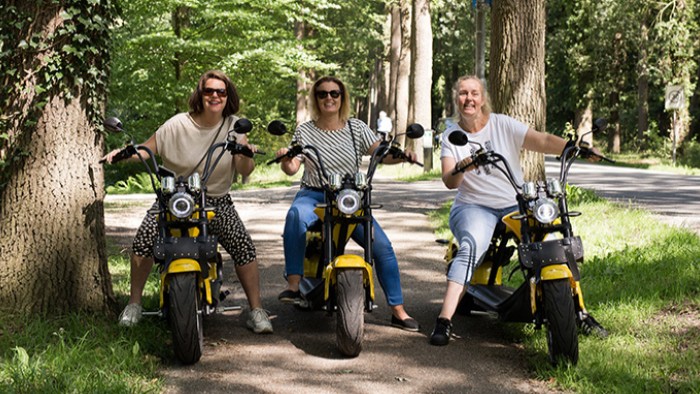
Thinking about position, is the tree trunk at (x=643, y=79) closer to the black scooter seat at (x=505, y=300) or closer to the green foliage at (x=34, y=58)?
the black scooter seat at (x=505, y=300)

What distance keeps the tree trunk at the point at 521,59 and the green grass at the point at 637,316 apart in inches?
79.2

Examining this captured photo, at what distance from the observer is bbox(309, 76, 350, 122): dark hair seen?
620 cm

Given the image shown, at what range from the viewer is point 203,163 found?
5754 millimetres

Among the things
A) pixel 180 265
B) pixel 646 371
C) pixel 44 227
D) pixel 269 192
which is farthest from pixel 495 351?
pixel 269 192

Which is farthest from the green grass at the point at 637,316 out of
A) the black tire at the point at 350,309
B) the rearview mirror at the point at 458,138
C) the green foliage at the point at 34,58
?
the green foliage at the point at 34,58

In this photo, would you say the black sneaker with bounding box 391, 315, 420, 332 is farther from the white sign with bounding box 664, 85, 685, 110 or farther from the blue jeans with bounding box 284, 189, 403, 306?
the white sign with bounding box 664, 85, 685, 110

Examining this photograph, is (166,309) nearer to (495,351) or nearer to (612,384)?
(495,351)

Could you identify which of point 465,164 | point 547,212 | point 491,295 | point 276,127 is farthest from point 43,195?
point 547,212

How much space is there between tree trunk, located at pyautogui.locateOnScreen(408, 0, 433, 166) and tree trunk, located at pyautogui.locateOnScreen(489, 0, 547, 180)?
40.7ft

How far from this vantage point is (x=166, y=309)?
4.92 metres

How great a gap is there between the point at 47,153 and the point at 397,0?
67.1ft

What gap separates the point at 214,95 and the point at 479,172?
1878 mm

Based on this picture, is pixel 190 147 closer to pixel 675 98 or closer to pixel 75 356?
pixel 75 356

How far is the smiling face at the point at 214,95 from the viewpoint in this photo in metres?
5.64
